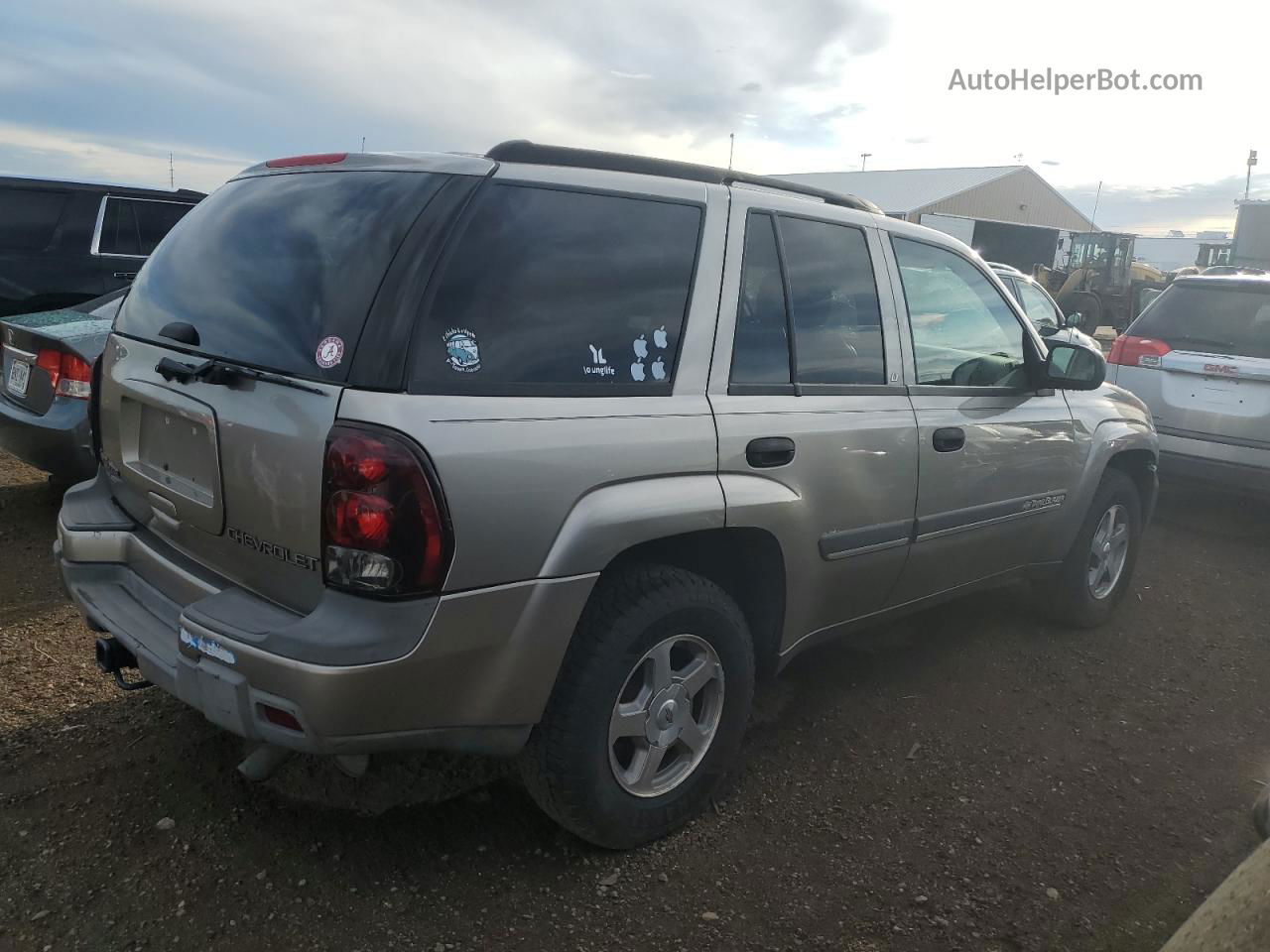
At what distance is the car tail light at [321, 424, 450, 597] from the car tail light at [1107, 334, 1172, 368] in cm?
625

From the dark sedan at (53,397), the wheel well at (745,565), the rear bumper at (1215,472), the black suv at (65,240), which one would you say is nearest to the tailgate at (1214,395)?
the rear bumper at (1215,472)

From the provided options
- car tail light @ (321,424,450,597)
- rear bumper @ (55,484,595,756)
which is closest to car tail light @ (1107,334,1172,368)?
rear bumper @ (55,484,595,756)


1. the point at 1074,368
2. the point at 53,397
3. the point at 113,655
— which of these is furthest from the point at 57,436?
the point at 1074,368

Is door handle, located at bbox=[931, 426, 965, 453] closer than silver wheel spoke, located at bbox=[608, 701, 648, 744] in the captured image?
No

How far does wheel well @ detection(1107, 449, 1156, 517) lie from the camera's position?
186 inches

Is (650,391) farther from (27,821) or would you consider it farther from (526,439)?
(27,821)

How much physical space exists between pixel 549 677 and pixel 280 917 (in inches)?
35.2

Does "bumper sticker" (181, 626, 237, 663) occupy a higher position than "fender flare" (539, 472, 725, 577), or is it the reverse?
"fender flare" (539, 472, 725, 577)

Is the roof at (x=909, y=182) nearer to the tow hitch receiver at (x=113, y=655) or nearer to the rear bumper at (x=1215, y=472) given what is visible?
the rear bumper at (x=1215, y=472)

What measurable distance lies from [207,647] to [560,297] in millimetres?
1160

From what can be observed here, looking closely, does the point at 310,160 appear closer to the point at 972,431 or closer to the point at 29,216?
the point at 972,431

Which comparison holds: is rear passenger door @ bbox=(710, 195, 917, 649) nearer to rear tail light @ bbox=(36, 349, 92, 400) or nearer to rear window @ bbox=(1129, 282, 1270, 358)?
rear tail light @ bbox=(36, 349, 92, 400)

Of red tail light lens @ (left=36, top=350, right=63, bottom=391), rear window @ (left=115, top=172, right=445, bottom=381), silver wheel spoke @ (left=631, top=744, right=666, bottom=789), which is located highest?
rear window @ (left=115, top=172, right=445, bottom=381)

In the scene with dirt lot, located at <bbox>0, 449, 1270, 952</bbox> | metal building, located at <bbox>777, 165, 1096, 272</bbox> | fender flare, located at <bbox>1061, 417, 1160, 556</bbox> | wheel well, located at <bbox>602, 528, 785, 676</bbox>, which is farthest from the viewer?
metal building, located at <bbox>777, 165, 1096, 272</bbox>
